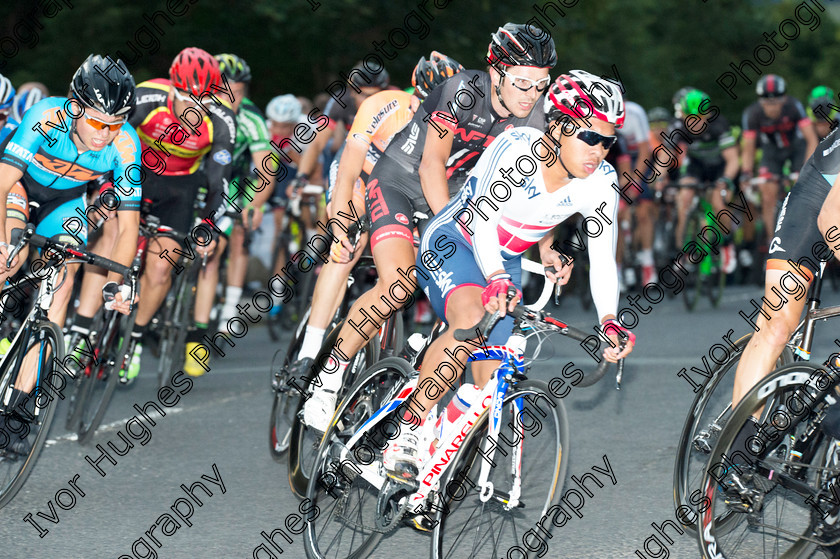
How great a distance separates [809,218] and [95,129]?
10.6ft

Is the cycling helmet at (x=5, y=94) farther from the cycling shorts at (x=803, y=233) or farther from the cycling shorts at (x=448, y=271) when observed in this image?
the cycling shorts at (x=803, y=233)

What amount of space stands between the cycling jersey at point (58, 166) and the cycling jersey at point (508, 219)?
2076 mm

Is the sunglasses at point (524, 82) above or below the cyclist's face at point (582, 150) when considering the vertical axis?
below

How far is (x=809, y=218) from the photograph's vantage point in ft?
15.3

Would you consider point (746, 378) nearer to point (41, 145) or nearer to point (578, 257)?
point (41, 145)

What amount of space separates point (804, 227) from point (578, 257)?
756 centimetres

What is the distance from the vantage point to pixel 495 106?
528cm

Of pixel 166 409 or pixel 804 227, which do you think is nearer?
pixel 804 227

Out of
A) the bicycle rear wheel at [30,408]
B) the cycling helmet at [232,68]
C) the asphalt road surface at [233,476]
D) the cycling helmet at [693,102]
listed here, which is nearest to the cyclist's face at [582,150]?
the asphalt road surface at [233,476]

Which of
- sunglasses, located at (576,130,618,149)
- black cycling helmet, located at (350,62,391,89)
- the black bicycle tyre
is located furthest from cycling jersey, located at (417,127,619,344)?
black cycling helmet, located at (350,62,391,89)

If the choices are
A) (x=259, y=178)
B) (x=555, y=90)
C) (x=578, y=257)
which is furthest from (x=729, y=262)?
(x=555, y=90)

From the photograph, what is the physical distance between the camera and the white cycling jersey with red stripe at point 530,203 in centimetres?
416

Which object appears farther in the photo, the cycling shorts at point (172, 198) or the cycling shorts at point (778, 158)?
the cycling shorts at point (778, 158)

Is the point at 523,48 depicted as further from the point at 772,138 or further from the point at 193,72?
the point at 772,138
